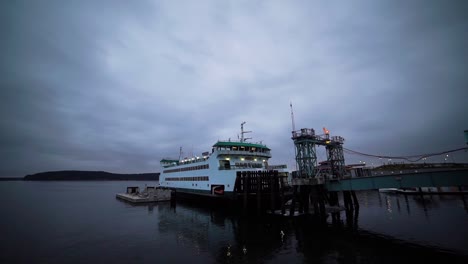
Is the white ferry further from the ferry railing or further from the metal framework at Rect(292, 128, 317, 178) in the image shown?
the metal framework at Rect(292, 128, 317, 178)

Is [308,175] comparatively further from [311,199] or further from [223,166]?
[223,166]

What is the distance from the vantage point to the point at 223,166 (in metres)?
37.4

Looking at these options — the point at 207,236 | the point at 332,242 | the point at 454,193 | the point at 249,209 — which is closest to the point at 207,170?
the point at 249,209

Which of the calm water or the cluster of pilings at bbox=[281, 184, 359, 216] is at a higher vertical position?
the cluster of pilings at bbox=[281, 184, 359, 216]

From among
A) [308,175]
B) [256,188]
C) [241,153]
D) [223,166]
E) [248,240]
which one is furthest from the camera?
[241,153]

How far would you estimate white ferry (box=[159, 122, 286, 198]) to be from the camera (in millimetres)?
35594

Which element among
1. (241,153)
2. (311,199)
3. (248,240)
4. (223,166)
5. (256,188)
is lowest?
(248,240)

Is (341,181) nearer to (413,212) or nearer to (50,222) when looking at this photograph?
(413,212)

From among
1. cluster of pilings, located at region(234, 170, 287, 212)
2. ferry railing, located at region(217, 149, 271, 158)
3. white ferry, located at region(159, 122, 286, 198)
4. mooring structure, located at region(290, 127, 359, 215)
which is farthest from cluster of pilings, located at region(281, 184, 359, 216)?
ferry railing, located at region(217, 149, 271, 158)

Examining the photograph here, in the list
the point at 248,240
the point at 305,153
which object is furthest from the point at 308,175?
the point at 248,240

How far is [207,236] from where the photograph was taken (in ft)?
77.0

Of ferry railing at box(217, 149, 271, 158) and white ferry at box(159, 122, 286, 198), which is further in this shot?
ferry railing at box(217, 149, 271, 158)

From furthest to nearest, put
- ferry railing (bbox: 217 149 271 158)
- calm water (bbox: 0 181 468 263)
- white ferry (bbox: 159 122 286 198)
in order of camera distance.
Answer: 1. ferry railing (bbox: 217 149 271 158)
2. white ferry (bbox: 159 122 286 198)
3. calm water (bbox: 0 181 468 263)

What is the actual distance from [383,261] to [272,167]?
2310 cm
